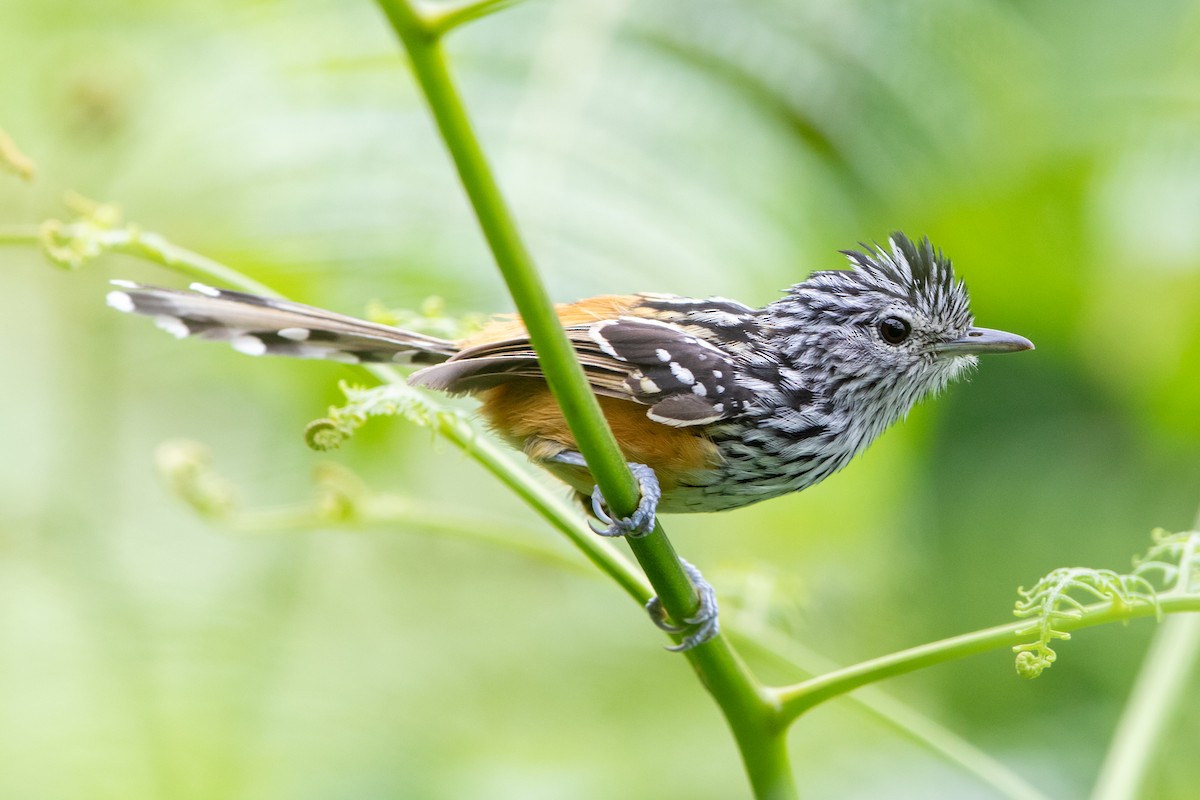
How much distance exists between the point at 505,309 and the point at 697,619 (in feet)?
3.32

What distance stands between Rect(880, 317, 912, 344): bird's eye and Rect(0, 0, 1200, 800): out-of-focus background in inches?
11.6

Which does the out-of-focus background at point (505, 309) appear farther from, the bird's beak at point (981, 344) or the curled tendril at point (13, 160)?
the curled tendril at point (13, 160)

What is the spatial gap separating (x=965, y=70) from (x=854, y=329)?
0.91 meters

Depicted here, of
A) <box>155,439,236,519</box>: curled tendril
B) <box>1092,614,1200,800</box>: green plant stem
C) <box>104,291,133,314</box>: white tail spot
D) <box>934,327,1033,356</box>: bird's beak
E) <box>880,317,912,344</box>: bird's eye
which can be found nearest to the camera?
<box>1092,614,1200,800</box>: green plant stem

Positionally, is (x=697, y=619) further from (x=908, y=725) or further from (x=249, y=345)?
(x=249, y=345)

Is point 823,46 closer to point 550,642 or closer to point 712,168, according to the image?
point 712,168

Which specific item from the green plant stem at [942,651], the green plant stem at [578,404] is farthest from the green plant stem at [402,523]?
the green plant stem at [942,651]

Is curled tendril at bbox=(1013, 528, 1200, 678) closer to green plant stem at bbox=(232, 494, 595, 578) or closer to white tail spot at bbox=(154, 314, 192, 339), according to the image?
green plant stem at bbox=(232, 494, 595, 578)

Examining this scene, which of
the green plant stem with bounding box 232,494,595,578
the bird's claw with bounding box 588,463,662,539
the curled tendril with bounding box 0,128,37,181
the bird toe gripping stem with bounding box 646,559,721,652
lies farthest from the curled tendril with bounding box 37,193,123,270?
the bird toe gripping stem with bounding box 646,559,721,652

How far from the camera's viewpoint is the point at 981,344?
2.92 meters

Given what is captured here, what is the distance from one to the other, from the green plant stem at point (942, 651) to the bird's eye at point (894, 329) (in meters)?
1.27

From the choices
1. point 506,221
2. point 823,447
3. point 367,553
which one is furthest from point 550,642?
point 506,221

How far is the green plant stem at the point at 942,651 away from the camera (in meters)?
1.78

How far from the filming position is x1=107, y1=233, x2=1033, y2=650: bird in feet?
8.48
